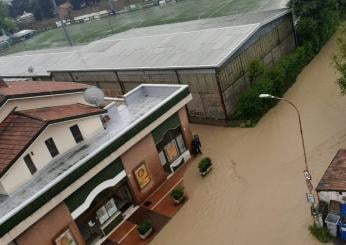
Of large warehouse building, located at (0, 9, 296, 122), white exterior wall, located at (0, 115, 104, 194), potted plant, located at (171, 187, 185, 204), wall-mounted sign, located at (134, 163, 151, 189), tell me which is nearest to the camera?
→ white exterior wall, located at (0, 115, 104, 194)

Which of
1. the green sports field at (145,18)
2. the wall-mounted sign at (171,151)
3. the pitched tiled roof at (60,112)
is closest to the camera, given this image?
the pitched tiled roof at (60,112)

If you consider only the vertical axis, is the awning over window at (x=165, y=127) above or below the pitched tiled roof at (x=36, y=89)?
below

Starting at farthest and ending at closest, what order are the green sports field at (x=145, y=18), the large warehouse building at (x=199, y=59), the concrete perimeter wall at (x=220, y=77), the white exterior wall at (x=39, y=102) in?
the green sports field at (x=145, y=18), the large warehouse building at (x=199, y=59), the concrete perimeter wall at (x=220, y=77), the white exterior wall at (x=39, y=102)

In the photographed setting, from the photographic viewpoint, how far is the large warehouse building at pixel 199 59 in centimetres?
3291

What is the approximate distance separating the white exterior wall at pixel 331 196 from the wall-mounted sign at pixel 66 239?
13086 millimetres

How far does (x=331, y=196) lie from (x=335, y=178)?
0.92 meters

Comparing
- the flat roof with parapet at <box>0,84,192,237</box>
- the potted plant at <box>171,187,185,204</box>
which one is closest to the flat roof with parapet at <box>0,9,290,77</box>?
the flat roof with parapet at <box>0,84,192,237</box>

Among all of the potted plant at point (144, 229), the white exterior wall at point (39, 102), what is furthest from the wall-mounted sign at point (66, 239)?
the white exterior wall at point (39, 102)

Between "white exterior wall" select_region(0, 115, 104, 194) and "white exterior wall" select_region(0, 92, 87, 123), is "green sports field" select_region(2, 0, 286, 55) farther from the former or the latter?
"white exterior wall" select_region(0, 115, 104, 194)

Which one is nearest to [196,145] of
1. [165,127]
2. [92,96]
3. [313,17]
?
[165,127]

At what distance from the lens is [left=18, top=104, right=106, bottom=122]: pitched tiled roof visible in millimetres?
23500

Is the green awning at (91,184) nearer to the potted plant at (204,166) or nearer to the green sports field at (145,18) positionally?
the potted plant at (204,166)

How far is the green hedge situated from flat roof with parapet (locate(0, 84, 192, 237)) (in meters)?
5.64

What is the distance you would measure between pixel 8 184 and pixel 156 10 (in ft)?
258
